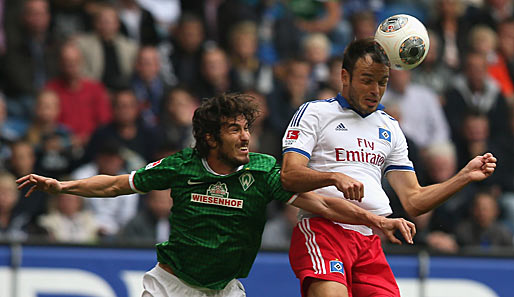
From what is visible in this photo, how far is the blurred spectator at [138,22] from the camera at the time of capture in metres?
12.4

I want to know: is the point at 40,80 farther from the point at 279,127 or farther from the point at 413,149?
the point at 413,149

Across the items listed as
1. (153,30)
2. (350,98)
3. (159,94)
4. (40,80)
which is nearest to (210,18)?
(153,30)

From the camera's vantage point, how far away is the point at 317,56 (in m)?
12.5

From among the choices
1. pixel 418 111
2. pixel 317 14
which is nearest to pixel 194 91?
pixel 317 14

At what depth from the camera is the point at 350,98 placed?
20.7ft

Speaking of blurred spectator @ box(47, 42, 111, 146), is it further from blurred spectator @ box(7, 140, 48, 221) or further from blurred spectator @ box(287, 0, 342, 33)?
blurred spectator @ box(287, 0, 342, 33)

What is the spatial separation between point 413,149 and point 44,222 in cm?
445

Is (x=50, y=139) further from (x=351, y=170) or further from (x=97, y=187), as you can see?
(x=351, y=170)

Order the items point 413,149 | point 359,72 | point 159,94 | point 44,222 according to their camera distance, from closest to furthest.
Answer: point 359,72, point 44,222, point 413,149, point 159,94

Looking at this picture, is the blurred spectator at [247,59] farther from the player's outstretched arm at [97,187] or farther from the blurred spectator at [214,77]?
the player's outstretched arm at [97,187]

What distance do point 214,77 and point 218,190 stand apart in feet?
18.9

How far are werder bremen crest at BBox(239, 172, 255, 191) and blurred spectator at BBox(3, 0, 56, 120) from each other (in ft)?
19.2

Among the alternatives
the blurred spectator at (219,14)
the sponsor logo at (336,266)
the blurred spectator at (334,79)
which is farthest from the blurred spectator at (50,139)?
the sponsor logo at (336,266)

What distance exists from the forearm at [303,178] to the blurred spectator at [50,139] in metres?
5.09
